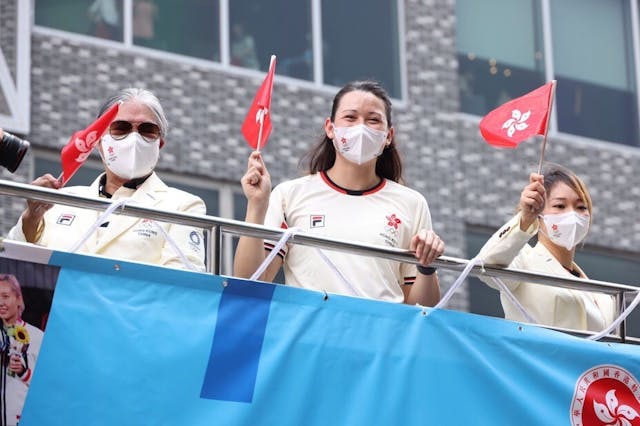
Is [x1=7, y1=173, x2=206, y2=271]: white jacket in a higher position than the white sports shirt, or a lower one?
lower

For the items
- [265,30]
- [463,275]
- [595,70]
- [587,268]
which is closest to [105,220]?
[463,275]

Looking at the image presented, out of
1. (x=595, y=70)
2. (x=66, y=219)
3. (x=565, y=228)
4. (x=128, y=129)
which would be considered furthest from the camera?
(x=595, y=70)

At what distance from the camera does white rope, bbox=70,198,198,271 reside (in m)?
6.31

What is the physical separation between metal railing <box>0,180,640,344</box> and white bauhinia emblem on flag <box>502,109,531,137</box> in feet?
2.06

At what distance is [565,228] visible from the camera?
7.62m

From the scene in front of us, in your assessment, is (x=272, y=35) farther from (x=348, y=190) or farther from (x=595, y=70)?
Answer: (x=348, y=190)

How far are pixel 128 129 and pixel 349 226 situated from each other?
40.1 inches

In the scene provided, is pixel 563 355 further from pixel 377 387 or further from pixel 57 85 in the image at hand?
pixel 57 85

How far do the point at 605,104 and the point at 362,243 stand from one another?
10.6m

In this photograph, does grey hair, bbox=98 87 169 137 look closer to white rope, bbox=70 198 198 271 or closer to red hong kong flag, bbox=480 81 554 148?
white rope, bbox=70 198 198 271

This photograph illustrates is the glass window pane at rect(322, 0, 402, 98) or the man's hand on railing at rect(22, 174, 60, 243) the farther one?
the glass window pane at rect(322, 0, 402, 98)

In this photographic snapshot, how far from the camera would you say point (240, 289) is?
260 inches

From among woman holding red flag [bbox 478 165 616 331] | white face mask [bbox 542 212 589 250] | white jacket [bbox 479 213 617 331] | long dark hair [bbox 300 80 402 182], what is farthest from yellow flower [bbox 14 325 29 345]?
white face mask [bbox 542 212 589 250]

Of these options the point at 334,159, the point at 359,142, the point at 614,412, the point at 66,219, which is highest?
the point at 334,159
